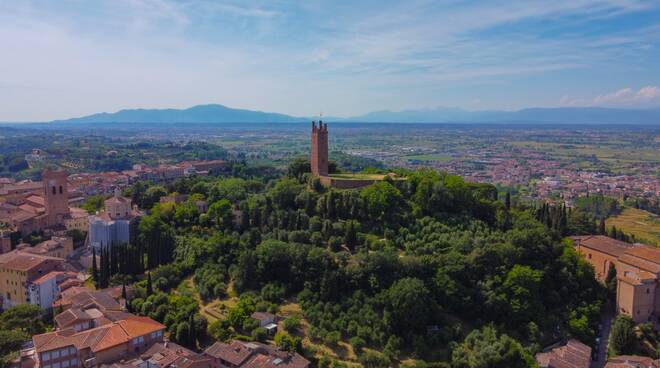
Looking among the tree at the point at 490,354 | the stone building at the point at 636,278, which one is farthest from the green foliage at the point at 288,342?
the stone building at the point at 636,278

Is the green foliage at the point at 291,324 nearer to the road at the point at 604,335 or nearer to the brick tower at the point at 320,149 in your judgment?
the road at the point at 604,335

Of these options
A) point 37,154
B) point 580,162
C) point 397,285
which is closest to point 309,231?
point 397,285

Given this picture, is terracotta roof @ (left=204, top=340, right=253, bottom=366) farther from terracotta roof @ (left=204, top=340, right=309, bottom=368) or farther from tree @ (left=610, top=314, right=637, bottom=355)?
tree @ (left=610, top=314, right=637, bottom=355)

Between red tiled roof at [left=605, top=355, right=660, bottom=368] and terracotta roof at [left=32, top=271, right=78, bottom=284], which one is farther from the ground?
terracotta roof at [left=32, top=271, right=78, bottom=284]

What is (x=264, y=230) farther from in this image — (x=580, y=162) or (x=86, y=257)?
(x=580, y=162)

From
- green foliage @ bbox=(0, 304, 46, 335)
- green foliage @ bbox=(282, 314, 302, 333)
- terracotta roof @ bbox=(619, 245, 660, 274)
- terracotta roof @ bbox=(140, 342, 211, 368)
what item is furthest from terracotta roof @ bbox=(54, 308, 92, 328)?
terracotta roof @ bbox=(619, 245, 660, 274)

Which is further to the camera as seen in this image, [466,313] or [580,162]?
[580,162]
